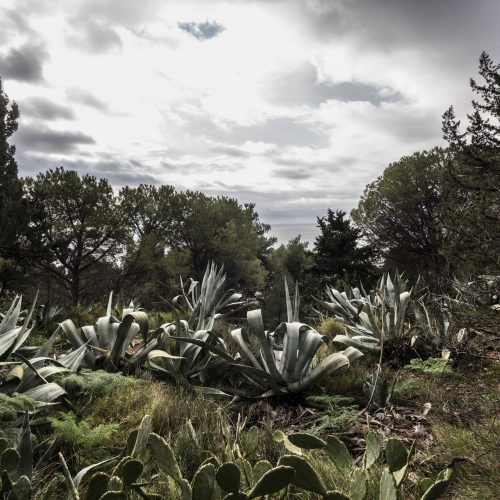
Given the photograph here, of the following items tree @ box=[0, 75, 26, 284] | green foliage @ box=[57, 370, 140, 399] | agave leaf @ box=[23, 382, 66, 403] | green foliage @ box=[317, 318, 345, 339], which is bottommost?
green foliage @ box=[317, 318, 345, 339]

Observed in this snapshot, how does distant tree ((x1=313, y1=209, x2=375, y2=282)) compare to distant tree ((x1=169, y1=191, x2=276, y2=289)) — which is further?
distant tree ((x1=169, y1=191, x2=276, y2=289))

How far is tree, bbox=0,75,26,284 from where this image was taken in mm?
14086

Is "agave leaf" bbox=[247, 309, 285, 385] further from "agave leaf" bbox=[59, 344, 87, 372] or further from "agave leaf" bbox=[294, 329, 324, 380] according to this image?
"agave leaf" bbox=[59, 344, 87, 372]

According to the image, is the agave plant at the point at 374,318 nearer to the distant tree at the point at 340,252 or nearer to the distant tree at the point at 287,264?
the distant tree at the point at 340,252

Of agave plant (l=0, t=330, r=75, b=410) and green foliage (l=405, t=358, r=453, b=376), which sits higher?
agave plant (l=0, t=330, r=75, b=410)

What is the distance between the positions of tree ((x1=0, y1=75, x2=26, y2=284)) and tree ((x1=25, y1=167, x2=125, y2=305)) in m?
1.89

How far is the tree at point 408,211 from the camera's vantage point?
19516 mm

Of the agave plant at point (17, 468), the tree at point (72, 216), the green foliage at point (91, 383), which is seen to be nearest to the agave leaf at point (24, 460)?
the agave plant at point (17, 468)

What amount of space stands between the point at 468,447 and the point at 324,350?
253 centimetres

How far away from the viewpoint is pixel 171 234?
24.7m

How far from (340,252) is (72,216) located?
45.9 feet

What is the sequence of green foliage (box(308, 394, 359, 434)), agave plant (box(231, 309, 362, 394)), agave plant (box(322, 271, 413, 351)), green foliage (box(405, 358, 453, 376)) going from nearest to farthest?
1. green foliage (box(308, 394, 359, 434))
2. agave plant (box(231, 309, 362, 394))
3. green foliage (box(405, 358, 453, 376))
4. agave plant (box(322, 271, 413, 351))

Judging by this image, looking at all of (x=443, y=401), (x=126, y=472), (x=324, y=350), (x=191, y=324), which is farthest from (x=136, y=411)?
(x=324, y=350)

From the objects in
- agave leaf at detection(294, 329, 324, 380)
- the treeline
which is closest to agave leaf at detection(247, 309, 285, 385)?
agave leaf at detection(294, 329, 324, 380)
